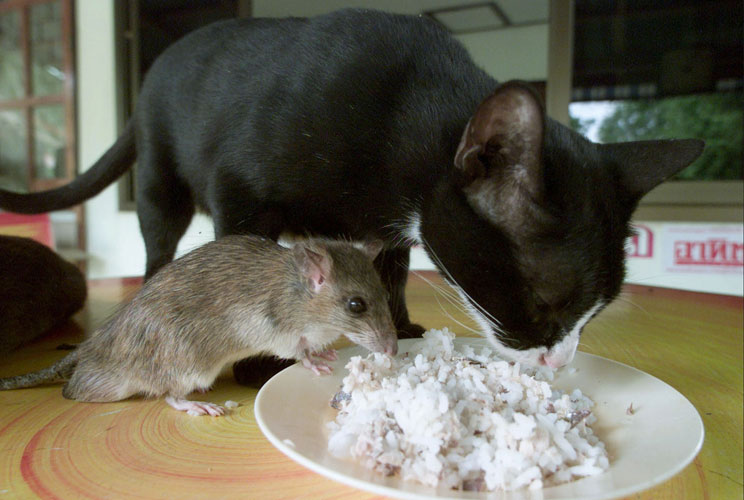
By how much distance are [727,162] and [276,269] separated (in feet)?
10.3

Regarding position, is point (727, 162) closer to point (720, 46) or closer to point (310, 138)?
point (720, 46)

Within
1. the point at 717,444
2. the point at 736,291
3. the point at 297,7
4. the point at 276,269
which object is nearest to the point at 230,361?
the point at 276,269

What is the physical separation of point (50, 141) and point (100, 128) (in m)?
Result: 0.48

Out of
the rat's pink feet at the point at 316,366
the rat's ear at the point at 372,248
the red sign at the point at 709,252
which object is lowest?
the red sign at the point at 709,252

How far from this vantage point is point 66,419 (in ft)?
2.44

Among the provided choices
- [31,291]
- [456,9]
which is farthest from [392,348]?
[456,9]

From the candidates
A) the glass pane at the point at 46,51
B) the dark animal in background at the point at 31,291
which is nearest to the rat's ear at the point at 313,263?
the dark animal in background at the point at 31,291

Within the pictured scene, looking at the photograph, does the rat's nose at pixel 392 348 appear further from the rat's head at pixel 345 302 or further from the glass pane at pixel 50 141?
the glass pane at pixel 50 141

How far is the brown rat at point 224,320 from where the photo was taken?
781 mm

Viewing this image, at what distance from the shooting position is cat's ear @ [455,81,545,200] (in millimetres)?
607

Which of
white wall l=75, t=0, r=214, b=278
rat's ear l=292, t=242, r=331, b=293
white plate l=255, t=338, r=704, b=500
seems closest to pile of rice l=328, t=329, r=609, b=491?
white plate l=255, t=338, r=704, b=500

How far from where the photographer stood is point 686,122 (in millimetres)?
3324

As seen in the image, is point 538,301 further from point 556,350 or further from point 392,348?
point 392,348

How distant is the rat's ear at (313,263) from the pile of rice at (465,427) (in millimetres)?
154
